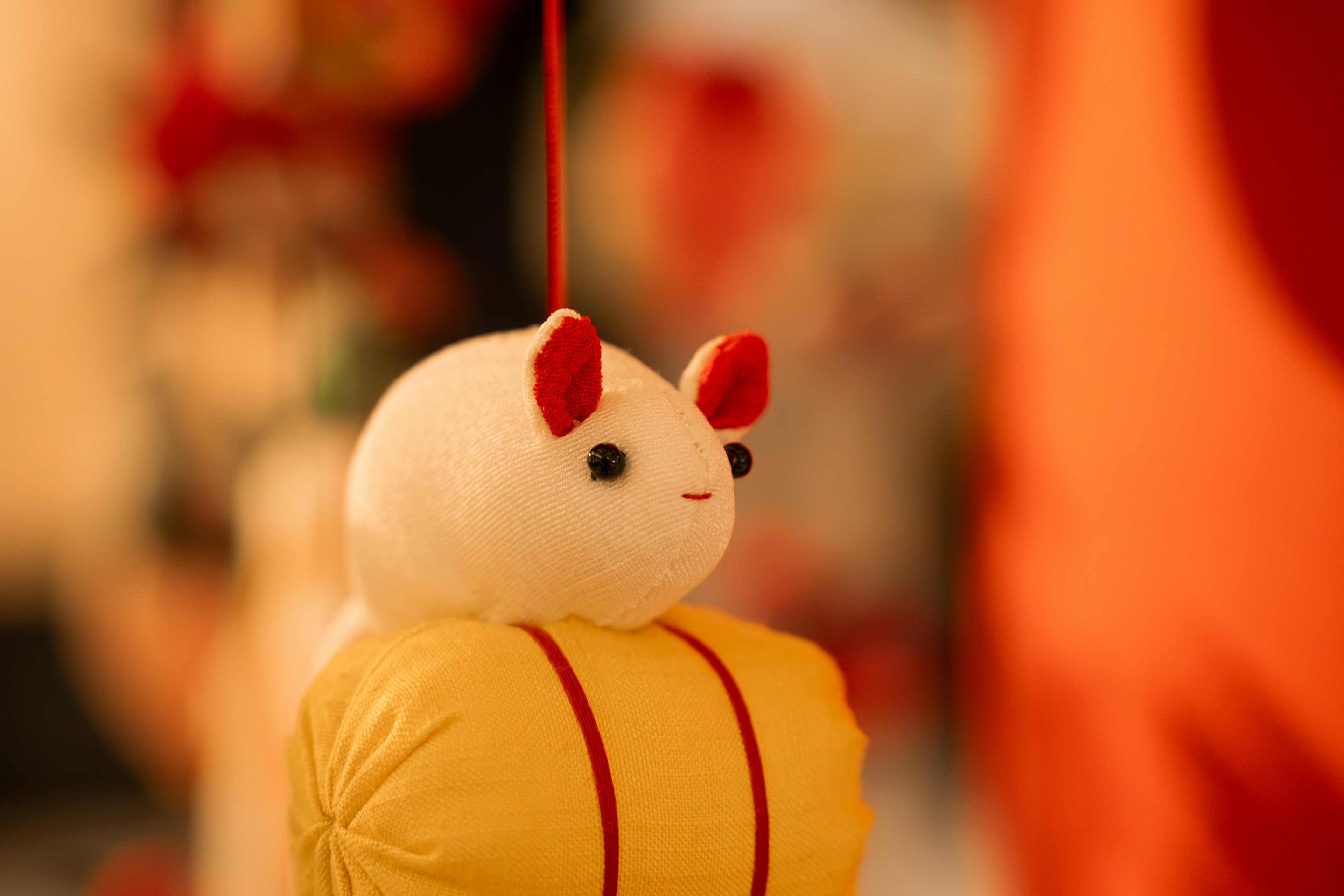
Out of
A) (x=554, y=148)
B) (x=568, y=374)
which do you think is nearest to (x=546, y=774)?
(x=568, y=374)

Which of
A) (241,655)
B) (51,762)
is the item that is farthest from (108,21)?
(51,762)

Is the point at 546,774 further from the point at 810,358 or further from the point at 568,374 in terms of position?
the point at 810,358

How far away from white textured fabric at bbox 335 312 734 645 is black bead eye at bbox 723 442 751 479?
26mm

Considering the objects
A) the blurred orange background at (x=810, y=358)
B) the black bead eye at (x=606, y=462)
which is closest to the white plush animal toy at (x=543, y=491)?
the black bead eye at (x=606, y=462)

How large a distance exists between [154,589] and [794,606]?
99cm

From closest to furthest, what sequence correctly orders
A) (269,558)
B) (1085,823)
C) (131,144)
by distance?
(1085,823) < (269,558) < (131,144)

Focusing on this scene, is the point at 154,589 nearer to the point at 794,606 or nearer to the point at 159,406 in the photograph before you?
the point at 159,406

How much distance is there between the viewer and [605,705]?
0.36 meters

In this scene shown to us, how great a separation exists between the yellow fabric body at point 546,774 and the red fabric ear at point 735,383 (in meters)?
0.10

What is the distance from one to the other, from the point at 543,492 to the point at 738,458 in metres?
0.09

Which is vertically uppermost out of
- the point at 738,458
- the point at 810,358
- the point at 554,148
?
the point at 554,148

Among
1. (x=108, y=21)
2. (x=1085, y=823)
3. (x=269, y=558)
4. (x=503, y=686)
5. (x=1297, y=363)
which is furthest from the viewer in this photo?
(x=108, y=21)

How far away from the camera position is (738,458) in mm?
418

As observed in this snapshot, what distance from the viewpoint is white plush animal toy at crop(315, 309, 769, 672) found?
14.4 inches
